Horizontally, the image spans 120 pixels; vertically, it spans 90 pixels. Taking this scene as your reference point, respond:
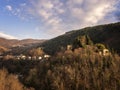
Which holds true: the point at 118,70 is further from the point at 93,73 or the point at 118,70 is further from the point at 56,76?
the point at 56,76

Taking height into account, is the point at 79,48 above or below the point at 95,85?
above

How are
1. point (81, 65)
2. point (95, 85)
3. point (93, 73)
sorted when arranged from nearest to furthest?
point (95, 85)
point (93, 73)
point (81, 65)

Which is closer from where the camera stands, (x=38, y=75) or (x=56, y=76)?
(x=56, y=76)

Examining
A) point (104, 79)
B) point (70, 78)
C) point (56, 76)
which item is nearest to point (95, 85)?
point (104, 79)

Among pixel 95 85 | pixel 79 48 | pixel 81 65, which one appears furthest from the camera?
pixel 79 48

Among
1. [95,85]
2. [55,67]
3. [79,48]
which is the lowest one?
[95,85]

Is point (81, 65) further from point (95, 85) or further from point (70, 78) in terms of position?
point (95, 85)
